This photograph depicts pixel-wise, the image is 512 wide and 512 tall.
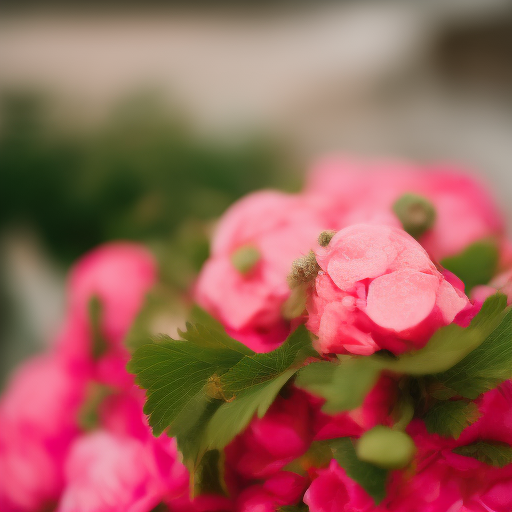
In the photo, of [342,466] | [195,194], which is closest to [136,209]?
[195,194]

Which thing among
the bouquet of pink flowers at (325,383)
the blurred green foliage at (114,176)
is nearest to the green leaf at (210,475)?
the bouquet of pink flowers at (325,383)

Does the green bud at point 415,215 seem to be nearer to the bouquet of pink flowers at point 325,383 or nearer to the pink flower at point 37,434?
the bouquet of pink flowers at point 325,383

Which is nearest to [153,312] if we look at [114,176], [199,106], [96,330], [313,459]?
[96,330]

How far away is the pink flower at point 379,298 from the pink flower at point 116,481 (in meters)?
0.13

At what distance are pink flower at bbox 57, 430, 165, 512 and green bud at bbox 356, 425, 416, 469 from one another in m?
0.13

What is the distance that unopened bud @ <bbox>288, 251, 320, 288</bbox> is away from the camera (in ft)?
0.94

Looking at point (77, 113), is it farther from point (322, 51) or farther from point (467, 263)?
point (467, 263)

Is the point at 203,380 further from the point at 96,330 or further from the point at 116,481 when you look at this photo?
the point at 96,330

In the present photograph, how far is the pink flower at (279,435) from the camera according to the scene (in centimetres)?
30

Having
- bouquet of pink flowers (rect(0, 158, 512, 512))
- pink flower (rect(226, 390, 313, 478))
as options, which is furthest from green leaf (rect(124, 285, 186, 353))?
pink flower (rect(226, 390, 313, 478))

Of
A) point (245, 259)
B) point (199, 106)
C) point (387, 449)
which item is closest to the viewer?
point (387, 449)

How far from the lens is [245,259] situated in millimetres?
349

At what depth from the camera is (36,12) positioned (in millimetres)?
795

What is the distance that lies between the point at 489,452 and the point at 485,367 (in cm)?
4
